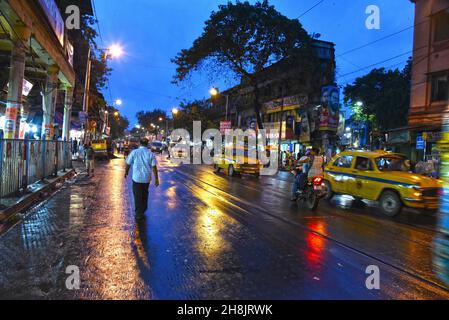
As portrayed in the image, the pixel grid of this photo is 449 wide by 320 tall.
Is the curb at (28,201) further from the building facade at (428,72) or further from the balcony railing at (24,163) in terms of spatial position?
the building facade at (428,72)

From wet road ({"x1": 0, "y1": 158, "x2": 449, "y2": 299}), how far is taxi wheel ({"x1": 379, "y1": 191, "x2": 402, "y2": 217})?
14.3 inches

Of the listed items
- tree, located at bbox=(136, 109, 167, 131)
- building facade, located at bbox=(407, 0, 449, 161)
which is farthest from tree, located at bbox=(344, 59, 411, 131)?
tree, located at bbox=(136, 109, 167, 131)

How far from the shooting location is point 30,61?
1800 cm

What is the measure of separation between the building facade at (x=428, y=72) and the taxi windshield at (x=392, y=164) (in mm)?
10709

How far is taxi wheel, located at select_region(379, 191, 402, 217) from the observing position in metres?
10.8

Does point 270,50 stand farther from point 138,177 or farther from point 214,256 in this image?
point 214,256

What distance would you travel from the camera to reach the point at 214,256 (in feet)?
19.7

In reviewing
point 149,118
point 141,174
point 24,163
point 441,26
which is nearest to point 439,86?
point 441,26

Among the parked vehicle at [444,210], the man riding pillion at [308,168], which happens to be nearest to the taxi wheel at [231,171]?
the man riding pillion at [308,168]

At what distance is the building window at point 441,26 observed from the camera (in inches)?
857

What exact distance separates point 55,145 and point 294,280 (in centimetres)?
1463

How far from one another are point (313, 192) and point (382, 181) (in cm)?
210

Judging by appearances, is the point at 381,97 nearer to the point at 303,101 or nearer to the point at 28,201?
the point at 303,101

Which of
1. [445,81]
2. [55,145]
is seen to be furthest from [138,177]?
[445,81]
